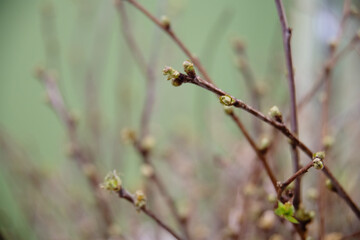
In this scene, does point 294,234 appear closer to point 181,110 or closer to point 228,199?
point 228,199

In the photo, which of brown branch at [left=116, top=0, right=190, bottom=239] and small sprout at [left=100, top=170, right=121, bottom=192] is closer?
small sprout at [left=100, top=170, right=121, bottom=192]

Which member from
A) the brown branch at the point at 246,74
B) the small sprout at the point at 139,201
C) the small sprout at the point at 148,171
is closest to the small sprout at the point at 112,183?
the small sprout at the point at 139,201

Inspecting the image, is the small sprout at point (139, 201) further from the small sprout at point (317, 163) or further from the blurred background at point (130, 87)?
the blurred background at point (130, 87)

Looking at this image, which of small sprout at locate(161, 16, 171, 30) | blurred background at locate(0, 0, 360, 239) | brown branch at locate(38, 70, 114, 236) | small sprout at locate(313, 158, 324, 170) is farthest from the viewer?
blurred background at locate(0, 0, 360, 239)

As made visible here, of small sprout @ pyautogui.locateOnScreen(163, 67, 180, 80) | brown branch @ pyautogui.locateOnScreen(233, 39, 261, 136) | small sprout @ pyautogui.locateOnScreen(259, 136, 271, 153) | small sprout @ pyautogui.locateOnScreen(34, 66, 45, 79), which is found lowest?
small sprout @ pyautogui.locateOnScreen(163, 67, 180, 80)

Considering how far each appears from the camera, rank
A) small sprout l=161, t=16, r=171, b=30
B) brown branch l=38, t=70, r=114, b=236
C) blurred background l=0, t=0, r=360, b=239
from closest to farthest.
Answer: small sprout l=161, t=16, r=171, b=30, brown branch l=38, t=70, r=114, b=236, blurred background l=0, t=0, r=360, b=239

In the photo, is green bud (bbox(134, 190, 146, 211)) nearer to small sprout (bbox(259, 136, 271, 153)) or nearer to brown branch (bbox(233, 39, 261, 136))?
small sprout (bbox(259, 136, 271, 153))

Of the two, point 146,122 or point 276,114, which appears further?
point 146,122

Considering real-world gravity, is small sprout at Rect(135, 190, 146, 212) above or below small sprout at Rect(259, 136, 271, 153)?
below

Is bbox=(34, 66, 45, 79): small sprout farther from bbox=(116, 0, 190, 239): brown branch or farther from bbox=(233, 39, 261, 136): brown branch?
bbox=(233, 39, 261, 136): brown branch

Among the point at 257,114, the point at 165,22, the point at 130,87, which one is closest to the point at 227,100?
the point at 257,114

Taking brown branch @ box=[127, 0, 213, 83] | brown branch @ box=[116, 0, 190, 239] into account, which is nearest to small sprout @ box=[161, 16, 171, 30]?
brown branch @ box=[127, 0, 213, 83]

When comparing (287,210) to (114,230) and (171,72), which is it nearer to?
(171,72)
